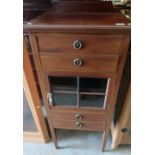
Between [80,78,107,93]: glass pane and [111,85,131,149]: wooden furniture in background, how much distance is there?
0.18 meters

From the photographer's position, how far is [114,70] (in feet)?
2.54

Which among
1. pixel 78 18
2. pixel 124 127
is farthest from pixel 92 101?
pixel 78 18

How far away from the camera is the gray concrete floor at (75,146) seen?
4.21 ft

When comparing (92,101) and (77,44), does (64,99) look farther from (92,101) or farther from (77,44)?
(77,44)

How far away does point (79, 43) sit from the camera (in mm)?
698

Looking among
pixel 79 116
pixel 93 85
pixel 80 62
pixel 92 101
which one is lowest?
pixel 79 116

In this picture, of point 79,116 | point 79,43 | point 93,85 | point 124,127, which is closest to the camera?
point 79,43

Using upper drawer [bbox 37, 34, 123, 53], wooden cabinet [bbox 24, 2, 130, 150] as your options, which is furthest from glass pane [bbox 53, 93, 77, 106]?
upper drawer [bbox 37, 34, 123, 53]

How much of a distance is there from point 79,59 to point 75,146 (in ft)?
2.87

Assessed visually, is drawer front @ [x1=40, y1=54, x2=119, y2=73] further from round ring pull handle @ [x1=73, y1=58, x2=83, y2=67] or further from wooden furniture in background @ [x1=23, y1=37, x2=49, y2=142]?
wooden furniture in background @ [x1=23, y1=37, x2=49, y2=142]

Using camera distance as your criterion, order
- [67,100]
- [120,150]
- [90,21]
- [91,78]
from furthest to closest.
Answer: [120,150]
[67,100]
[91,78]
[90,21]
